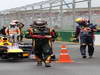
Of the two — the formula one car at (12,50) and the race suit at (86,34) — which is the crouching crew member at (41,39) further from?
the race suit at (86,34)

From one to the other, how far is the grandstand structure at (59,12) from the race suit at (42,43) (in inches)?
572

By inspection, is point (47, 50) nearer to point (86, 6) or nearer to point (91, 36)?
point (91, 36)

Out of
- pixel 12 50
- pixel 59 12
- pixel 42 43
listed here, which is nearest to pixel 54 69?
pixel 42 43

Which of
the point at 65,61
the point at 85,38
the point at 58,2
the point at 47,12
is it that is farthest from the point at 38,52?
the point at 47,12

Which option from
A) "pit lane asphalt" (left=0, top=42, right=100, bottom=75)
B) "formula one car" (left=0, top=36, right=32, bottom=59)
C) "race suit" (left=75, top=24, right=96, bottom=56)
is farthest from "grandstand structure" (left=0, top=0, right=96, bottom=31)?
"pit lane asphalt" (left=0, top=42, right=100, bottom=75)

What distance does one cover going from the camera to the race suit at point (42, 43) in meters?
14.0

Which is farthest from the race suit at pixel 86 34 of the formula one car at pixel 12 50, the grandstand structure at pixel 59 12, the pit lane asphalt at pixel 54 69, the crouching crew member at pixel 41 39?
the grandstand structure at pixel 59 12

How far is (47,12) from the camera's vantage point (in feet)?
117

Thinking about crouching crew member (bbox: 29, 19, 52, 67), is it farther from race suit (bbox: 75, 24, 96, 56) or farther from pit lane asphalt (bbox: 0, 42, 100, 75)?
race suit (bbox: 75, 24, 96, 56)

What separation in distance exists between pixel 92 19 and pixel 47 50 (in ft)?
48.9

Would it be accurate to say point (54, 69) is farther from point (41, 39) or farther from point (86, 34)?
point (86, 34)

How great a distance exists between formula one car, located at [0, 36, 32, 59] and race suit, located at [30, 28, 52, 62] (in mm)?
1387

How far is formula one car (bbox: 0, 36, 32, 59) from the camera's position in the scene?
1537cm

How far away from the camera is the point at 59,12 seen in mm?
32875
